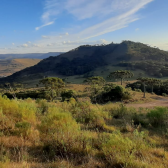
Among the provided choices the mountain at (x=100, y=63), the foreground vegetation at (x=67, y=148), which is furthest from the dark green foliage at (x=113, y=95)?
the mountain at (x=100, y=63)

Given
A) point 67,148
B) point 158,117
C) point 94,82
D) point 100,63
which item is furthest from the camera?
point 100,63

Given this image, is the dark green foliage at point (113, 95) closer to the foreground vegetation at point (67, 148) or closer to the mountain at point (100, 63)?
the foreground vegetation at point (67, 148)

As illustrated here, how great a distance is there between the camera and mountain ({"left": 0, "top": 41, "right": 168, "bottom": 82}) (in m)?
91.2

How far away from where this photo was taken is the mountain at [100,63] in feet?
299

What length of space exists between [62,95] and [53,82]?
4.06m

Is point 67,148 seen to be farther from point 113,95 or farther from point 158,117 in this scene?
point 113,95

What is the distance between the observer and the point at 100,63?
137 metres

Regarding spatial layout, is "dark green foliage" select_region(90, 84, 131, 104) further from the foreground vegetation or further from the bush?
the foreground vegetation

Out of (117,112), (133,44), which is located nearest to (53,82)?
(117,112)

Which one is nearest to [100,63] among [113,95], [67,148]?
[113,95]

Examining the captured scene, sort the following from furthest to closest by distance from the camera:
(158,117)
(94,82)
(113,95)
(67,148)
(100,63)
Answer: (100,63) < (94,82) < (113,95) < (158,117) < (67,148)

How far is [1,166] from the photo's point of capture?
256 cm

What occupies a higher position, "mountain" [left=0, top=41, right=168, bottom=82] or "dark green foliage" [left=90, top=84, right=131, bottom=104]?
"mountain" [left=0, top=41, right=168, bottom=82]

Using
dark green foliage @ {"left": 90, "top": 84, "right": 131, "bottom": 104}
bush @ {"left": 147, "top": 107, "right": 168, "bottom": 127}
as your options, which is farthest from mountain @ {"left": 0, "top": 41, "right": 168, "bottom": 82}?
bush @ {"left": 147, "top": 107, "right": 168, "bottom": 127}
